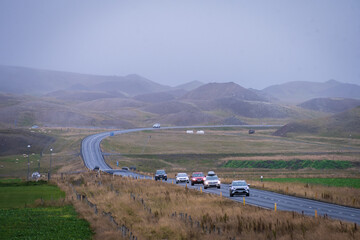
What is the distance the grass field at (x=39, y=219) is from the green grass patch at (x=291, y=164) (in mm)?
56859

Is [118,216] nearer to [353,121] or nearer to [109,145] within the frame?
[109,145]

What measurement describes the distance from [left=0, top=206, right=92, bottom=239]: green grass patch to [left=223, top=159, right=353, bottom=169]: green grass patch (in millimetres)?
63933

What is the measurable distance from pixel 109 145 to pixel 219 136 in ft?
148

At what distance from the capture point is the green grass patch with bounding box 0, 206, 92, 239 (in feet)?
77.3

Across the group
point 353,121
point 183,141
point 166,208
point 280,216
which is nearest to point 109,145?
point 183,141

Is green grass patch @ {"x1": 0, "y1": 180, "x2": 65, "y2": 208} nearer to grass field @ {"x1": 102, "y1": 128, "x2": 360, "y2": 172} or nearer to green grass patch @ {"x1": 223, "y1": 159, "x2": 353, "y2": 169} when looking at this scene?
grass field @ {"x1": 102, "y1": 128, "x2": 360, "y2": 172}

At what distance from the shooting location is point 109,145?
13150 centimetres

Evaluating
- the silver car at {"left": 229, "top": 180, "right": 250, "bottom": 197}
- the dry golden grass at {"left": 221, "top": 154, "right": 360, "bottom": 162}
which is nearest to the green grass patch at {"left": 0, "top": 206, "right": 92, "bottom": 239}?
the silver car at {"left": 229, "top": 180, "right": 250, "bottom": 197}

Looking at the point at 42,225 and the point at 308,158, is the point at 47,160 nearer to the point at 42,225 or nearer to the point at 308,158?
the point at 308,158

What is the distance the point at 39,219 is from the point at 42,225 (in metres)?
2.49

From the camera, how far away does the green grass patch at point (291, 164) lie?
86.9m

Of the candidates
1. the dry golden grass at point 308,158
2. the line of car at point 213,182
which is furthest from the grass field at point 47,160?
the dry golden grass at point 308,158

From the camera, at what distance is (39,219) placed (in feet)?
94.8

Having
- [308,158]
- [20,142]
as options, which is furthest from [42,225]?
[20,142]
